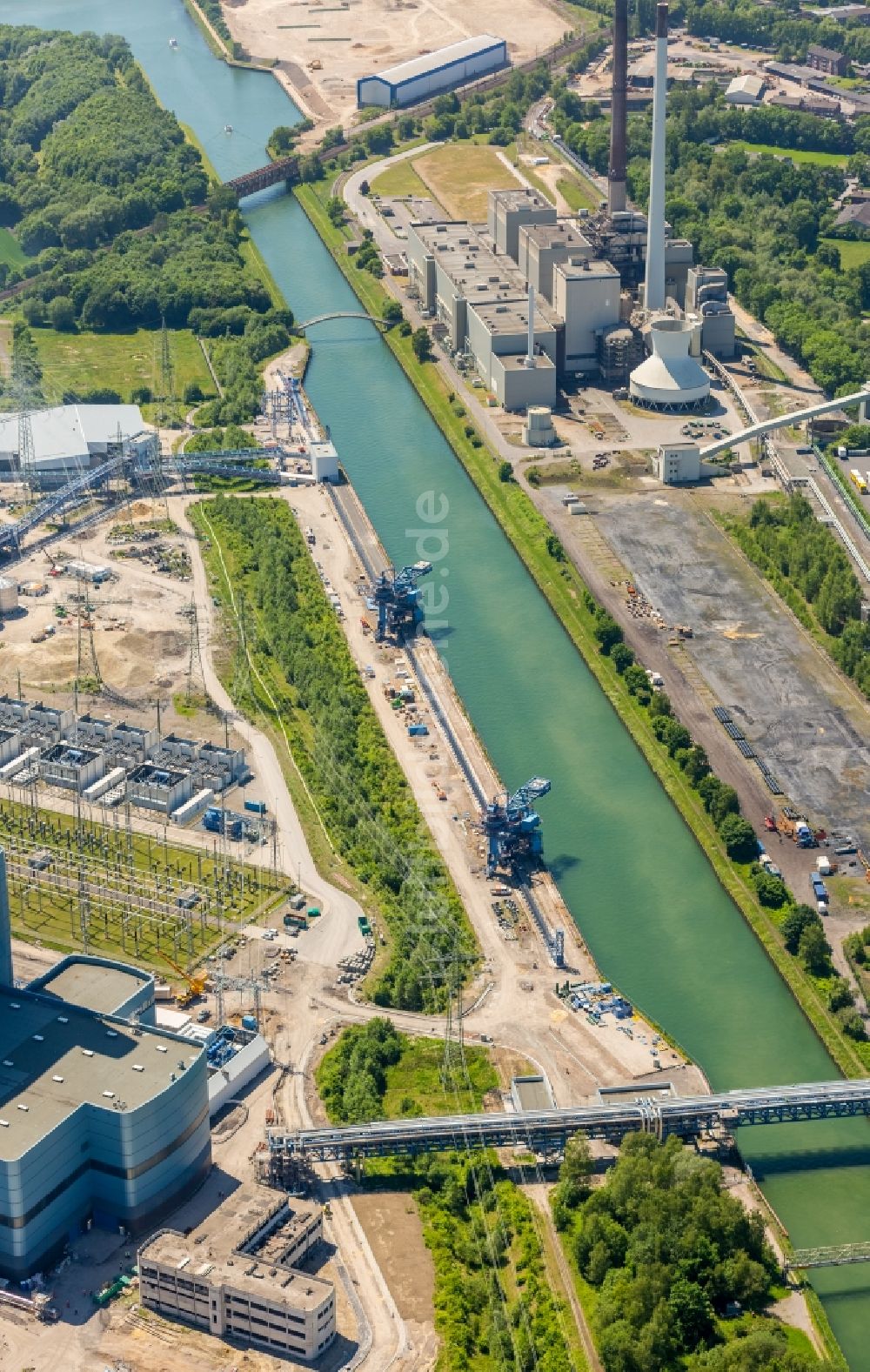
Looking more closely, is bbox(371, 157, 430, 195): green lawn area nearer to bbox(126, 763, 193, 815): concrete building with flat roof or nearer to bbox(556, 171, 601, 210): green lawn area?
bbox(556, 171, 601, 210): green lawn area

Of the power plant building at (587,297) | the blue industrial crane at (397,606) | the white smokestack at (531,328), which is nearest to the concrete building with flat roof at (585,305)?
the power plant building at (587,297)

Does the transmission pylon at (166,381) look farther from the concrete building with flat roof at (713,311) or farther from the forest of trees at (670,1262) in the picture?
the forest of trees at (670,1262)

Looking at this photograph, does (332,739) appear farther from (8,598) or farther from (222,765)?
(8,598)

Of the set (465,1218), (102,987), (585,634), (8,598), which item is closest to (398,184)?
(8,598)

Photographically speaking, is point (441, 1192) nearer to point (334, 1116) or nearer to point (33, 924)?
point (334, 1116)

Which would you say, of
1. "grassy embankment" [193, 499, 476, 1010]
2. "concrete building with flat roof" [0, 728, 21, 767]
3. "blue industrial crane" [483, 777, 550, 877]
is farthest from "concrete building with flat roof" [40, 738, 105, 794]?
"blue industrial crane" [483, 777, 550, 877]

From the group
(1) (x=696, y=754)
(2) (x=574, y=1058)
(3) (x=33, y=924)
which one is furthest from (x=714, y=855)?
(3) (x=33, y=924)

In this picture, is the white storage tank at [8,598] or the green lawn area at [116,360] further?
the green lawn area at [116,360]
